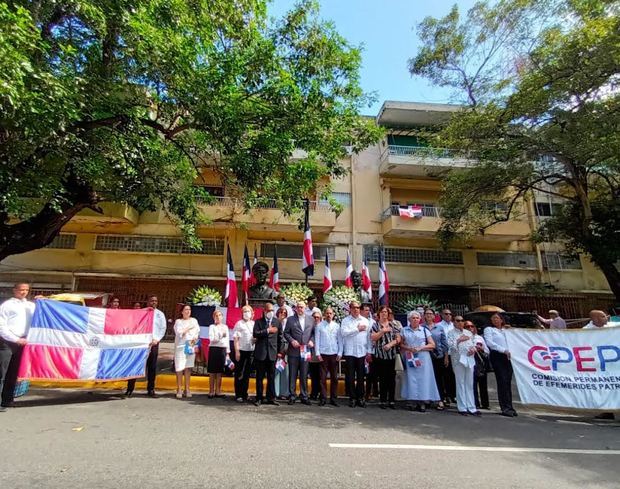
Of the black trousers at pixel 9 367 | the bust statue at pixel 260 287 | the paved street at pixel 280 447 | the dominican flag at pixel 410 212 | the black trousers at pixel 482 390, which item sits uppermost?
the dominican flag at pixel 410 212

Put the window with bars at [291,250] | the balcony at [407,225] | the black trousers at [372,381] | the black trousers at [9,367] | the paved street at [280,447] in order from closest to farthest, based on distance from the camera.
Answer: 1. the paved street at [280,447]
2. the black trousers at [9,367]
3. the black trousers at [372,381]
4. the balcony at [407,225]
5. the window with bars at [291,250]

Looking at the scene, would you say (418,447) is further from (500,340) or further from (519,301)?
(519,301)

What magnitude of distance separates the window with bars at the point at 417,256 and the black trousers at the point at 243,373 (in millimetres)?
13775

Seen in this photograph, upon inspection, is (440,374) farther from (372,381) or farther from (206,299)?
(206,299)

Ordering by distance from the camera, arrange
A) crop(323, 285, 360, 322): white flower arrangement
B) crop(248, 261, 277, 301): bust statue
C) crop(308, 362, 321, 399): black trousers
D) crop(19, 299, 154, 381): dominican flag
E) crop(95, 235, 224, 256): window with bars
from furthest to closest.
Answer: crop(95, 235, 224, 256): window with bars < crop(248, 261, 277, 301): bust statue < crop(323, 285, 360, 322): white flower arrangement < crop(308, 362, 321, 399): black trousers < crop(19, 299, 154, 381): dominican flag

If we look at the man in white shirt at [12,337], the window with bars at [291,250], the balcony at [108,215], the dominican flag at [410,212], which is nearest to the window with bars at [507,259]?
the dominican flag at [410,212]

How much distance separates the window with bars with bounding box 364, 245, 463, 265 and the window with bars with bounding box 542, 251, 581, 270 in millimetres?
4609

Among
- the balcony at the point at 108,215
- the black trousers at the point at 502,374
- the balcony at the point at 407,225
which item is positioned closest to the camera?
the black trousers at the point at 502,374

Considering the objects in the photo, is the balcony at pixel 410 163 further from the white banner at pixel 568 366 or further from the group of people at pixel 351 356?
the group of people at pixel 351 356

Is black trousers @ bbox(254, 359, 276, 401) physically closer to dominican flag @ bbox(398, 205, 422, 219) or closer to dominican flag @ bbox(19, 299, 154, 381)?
dominican flag @ bbox(19, 299, 154, 381)

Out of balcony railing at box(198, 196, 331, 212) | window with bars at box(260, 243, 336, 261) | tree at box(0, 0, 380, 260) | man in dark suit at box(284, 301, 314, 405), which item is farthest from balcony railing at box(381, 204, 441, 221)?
man in dark suit at box(284, 301, 314, 405)

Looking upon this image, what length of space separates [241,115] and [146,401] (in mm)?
5928

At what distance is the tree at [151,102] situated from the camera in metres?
6.75

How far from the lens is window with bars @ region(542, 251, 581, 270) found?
68.6 ft
